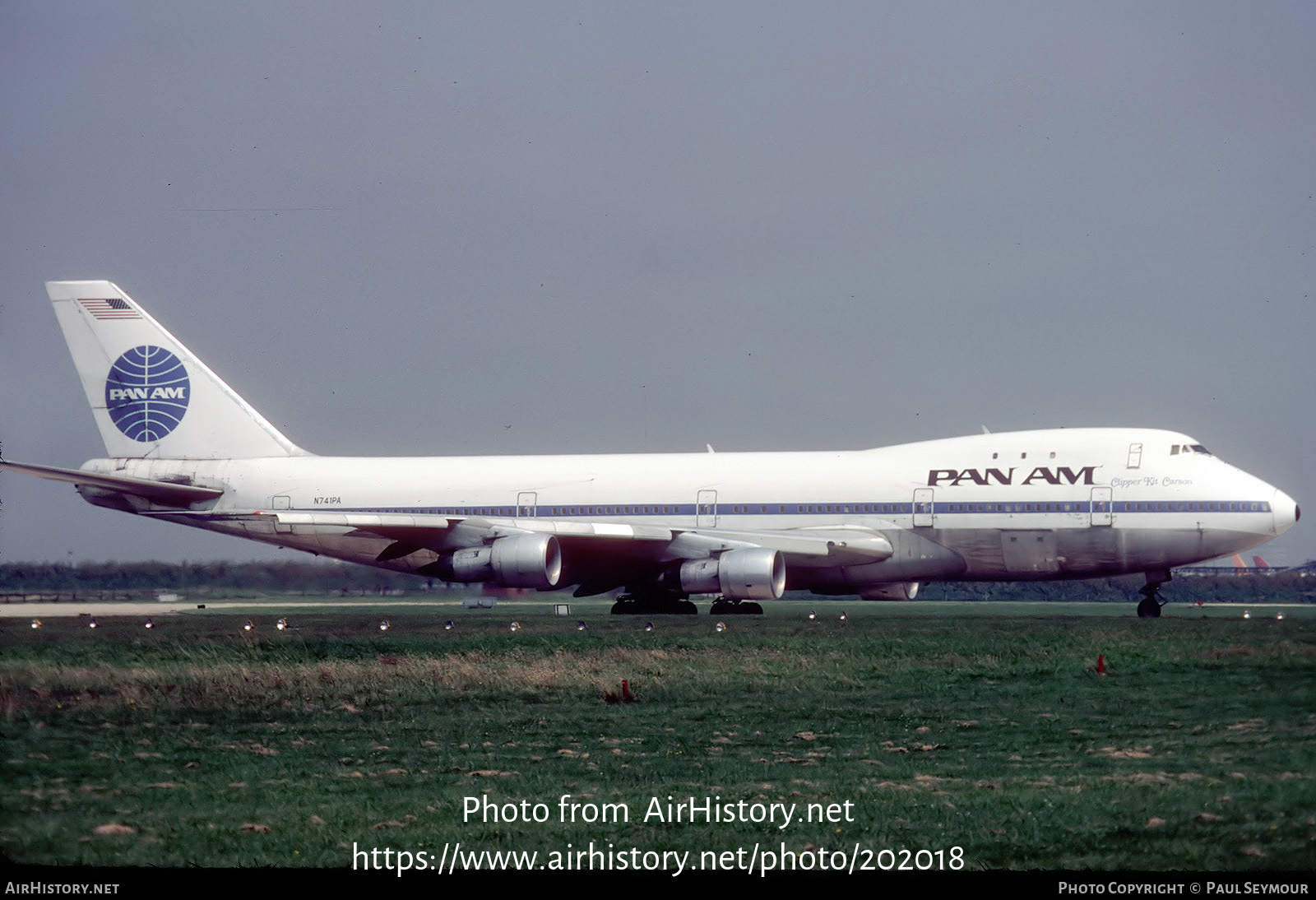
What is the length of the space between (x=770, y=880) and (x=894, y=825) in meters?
1.71

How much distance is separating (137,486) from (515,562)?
14160 mm

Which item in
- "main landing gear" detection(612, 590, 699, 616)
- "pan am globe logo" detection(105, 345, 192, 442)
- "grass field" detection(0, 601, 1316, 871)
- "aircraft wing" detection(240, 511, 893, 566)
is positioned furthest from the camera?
"pan am globe logo" detection(105, 345, 192, 442)

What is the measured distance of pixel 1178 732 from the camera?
13398mm

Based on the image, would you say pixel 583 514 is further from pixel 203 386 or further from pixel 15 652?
pixel 15 652

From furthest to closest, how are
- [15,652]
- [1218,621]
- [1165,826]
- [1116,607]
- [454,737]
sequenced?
[1116,607] → [1218,621] → [15,652] → [454,737] → [1165,826]

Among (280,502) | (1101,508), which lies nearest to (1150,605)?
(1101,508)

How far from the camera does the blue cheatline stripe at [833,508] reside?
36750 millimetres

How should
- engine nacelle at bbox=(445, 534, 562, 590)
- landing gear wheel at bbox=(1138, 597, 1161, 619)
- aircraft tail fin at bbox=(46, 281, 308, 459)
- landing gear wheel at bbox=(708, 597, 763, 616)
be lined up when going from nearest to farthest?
landing gear wheel at bbox=(1138, 597, 1161, 619) → engine nacelle at bbox=(445, 534, 562, 590) → landing gear wheel at bbox=(708, 597, 763, 616) → aircraft tail fin at bbox=(46, 281, 308, 459)

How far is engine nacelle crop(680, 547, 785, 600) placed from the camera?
35844 mm

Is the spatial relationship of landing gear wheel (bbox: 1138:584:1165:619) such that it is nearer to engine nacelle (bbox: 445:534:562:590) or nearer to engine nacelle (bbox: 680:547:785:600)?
engine nacelle (bbox: 680:547:785:600)

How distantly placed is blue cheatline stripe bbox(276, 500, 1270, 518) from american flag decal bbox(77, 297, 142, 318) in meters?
8.84

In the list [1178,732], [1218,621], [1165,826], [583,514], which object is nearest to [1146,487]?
[1218,621]

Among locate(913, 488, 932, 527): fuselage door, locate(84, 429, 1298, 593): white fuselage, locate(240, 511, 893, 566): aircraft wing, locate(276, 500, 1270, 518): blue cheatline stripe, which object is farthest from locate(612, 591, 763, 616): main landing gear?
locate(913, 488, 932, 527): fuselage door

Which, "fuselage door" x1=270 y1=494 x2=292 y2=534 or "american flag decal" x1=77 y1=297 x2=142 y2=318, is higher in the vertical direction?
"american flag decal" x1=77 y1=297 x2=142 y2=318
